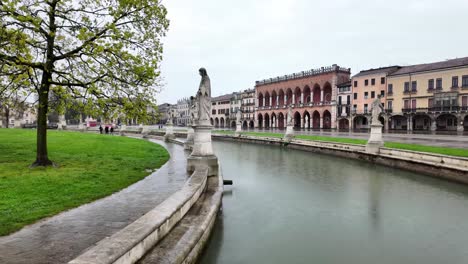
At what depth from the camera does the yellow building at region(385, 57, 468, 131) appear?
150 feet

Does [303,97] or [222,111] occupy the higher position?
[303,97]

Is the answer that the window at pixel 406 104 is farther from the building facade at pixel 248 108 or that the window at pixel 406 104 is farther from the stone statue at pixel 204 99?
the stone statue at pixel 204 99

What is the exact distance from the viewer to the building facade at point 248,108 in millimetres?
88438

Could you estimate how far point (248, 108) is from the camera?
296ft

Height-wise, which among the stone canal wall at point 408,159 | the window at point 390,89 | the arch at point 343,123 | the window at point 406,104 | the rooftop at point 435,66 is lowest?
the stone canal wall at point 408,159

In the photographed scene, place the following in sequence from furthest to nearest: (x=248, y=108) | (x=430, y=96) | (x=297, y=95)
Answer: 1. (x=248, y=108)
2. (x=297, y=95)
3. (x=430, y=96)

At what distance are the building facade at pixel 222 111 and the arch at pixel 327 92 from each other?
1475 inches

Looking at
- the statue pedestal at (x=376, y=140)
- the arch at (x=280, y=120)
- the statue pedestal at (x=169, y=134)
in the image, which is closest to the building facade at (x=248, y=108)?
the arch at (x=280, y=120)

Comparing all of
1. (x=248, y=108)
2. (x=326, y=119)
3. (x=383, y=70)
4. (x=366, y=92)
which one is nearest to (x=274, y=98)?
(x=248, y=108)

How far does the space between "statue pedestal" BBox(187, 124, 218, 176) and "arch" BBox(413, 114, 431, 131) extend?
50.0 metres

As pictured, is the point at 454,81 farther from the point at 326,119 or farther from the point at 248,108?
the point at 248,108

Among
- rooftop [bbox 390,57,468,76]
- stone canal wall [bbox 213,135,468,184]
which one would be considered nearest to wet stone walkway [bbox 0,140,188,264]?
stone canal wall [bbox 213,135,468,184]

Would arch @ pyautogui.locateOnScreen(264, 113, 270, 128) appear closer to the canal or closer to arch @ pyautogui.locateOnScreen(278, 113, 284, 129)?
arch @ pyautogui.locateOnScreen(278, 113, 284, 129)

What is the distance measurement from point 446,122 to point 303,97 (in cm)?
2920
